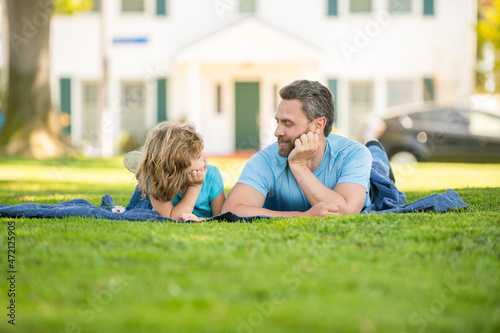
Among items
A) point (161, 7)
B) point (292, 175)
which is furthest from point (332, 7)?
point (292, 175)

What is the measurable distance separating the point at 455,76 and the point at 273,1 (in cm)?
590

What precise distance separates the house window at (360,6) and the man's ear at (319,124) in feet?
45.4

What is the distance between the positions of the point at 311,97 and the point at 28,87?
11437mm

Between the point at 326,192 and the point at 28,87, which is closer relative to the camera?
the point at 326,192

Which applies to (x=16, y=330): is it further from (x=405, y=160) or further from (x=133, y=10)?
(x=133, y=10)

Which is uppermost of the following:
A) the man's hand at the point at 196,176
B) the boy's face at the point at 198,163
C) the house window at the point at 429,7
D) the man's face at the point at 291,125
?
the house window at the point at 429,7

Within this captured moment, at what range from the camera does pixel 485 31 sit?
1888cm

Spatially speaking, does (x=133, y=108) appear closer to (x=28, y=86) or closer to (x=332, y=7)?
(x=28, y=86)

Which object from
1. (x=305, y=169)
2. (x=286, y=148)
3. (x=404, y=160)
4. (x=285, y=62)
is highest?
(x=285, y=62)

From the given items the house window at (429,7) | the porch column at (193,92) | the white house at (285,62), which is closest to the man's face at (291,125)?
the porch column at (193,92)

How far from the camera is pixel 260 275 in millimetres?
2818

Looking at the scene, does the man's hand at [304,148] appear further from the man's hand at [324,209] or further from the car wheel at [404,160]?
the car wheel at [404,160]

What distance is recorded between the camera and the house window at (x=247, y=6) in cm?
1764

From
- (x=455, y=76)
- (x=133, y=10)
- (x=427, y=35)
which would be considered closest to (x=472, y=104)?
(x=455, y=76)
